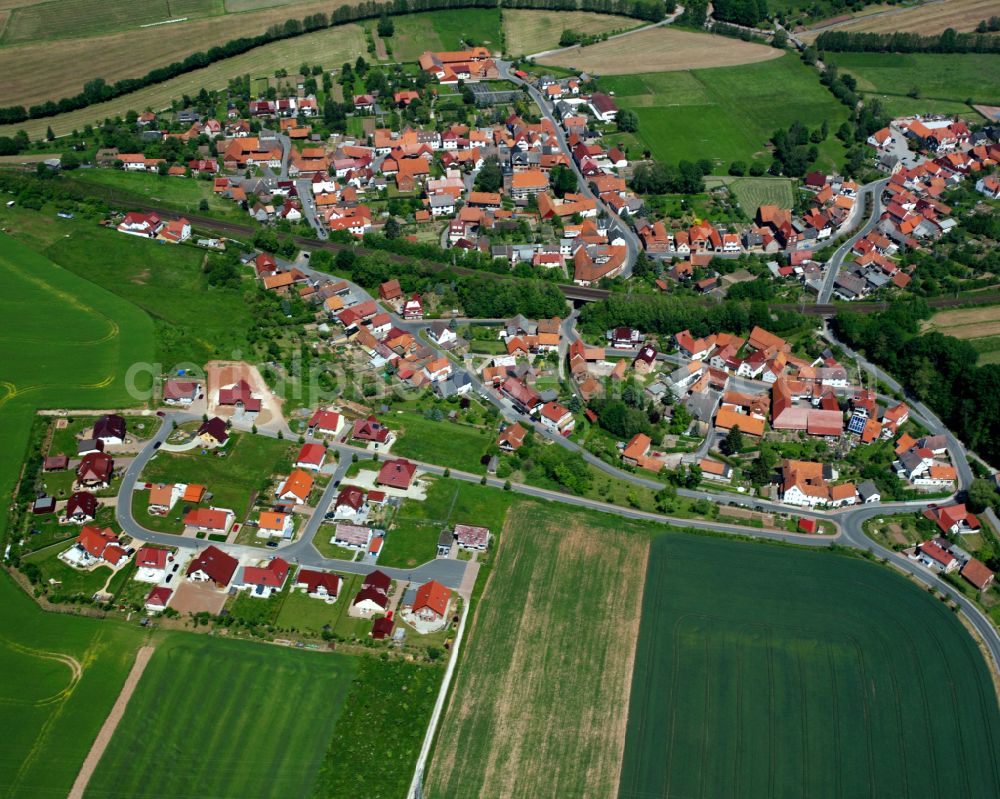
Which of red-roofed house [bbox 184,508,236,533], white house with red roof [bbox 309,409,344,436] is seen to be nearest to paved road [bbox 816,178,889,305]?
white house with red roof [bbox 309,409,344,436]

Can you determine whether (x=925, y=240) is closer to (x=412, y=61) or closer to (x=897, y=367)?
(x=897, y=367)

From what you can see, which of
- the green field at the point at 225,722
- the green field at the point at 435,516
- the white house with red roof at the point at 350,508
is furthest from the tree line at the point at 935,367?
the green field at the point at 225,722

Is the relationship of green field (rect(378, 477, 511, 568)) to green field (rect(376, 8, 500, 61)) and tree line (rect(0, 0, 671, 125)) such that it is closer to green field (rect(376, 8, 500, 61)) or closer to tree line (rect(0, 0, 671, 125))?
tree line (rect(0, 0, 671, 125))

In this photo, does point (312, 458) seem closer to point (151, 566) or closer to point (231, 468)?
point (231, 468)

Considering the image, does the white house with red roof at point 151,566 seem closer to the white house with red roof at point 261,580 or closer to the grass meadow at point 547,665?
the white house with red roof at point 261,580

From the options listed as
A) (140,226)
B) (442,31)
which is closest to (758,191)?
(442,31)

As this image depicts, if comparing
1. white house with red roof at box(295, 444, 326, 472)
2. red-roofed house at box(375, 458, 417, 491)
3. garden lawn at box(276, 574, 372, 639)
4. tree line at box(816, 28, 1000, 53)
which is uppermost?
tree line at box(816, 28, 1000, 53)

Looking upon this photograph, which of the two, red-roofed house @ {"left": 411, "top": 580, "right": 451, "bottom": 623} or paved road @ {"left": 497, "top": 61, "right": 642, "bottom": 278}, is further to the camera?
paved road @ {"left": 497, "top": 61, "right": 642, "bottom": 278}
